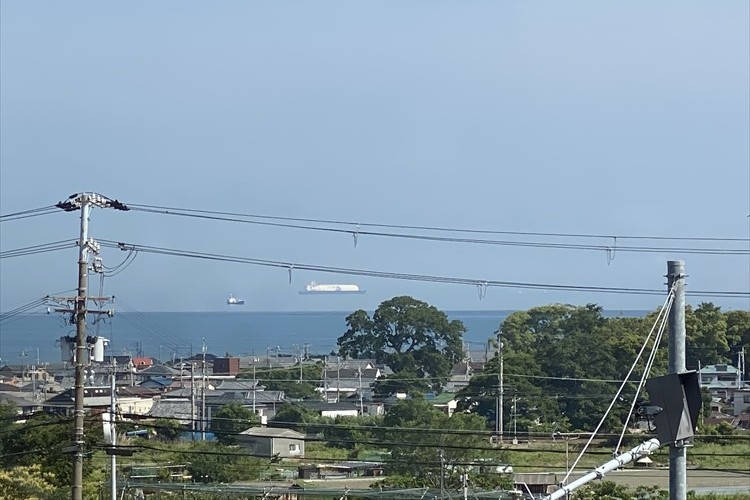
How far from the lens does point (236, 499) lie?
19297 millimetres

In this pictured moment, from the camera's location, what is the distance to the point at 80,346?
11.9 m

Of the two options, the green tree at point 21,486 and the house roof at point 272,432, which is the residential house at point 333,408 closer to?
the house roof at point 272,432

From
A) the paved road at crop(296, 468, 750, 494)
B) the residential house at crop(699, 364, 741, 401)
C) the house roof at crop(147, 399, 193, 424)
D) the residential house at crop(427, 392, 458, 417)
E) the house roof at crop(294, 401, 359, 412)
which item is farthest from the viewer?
the residential house at crop(699, 364, 741, 401)

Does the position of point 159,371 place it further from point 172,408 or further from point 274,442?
point 274,442

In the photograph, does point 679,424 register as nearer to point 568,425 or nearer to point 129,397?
point 568,425

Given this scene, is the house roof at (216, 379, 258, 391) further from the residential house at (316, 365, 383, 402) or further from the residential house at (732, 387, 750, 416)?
the residential house at (732, 387, 750, 416)

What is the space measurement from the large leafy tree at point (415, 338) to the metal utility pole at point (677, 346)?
123ft

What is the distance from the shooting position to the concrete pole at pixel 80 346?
1162 cm

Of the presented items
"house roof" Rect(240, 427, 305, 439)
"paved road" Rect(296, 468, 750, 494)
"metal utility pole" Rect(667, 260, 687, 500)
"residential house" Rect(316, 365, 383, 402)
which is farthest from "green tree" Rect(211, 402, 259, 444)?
"metal utility pole" Rect(667, 260, 687, 500)

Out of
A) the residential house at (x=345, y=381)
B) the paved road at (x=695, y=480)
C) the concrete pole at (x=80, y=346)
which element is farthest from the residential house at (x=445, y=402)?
the concrete pole at (x=80, y=346)

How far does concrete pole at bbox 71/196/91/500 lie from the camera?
11.6 metres

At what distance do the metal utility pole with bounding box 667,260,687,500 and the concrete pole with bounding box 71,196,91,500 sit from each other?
666cm

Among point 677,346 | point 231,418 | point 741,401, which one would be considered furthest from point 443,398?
point 677,346

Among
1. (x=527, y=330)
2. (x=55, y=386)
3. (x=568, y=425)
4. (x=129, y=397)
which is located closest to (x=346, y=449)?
(x=568, y=425)
